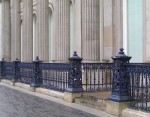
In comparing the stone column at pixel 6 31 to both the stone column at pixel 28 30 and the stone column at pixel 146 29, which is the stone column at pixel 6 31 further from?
the stone column at pixel 146 29

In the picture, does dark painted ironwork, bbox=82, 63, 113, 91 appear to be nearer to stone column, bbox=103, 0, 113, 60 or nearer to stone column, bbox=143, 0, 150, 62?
stone column, bbox=143, 0, 150, 62

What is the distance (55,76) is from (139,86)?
6.25 metres

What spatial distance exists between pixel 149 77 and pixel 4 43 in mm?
26286

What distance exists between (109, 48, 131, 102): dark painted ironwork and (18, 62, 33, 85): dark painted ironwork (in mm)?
9122

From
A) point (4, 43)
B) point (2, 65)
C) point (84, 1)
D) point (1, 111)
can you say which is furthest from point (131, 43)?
point (4, 43)

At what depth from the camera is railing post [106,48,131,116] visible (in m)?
9.66

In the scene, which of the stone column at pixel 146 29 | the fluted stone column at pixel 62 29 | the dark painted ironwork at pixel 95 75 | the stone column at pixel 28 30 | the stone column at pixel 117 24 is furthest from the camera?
the stone column at pixel 28 30

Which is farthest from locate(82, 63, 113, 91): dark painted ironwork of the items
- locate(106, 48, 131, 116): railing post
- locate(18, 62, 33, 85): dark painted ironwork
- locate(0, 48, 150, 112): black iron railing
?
locate(18, 62, 33, 85): dark painted ironwork

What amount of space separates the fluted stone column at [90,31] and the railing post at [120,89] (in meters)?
6.22

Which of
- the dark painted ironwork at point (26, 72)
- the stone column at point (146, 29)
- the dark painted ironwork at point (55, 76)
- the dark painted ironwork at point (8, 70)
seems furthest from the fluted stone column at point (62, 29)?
the stone column at point (146, 29)

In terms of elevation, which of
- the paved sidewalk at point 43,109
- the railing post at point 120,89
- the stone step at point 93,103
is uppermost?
the railing post at point 120,89

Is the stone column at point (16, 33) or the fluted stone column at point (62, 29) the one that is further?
the stone column at point (16, 33)

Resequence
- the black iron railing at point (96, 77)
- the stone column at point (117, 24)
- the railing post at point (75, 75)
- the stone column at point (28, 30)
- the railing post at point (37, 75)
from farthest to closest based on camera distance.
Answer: the stone column at point (28, 30) < the stone column at point (117, 24) < the railing post at point (37, 75) < the railing post at point (75, 75) < the black iron railing at point (96, 77)

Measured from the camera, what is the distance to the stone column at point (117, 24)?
58.7 feet
